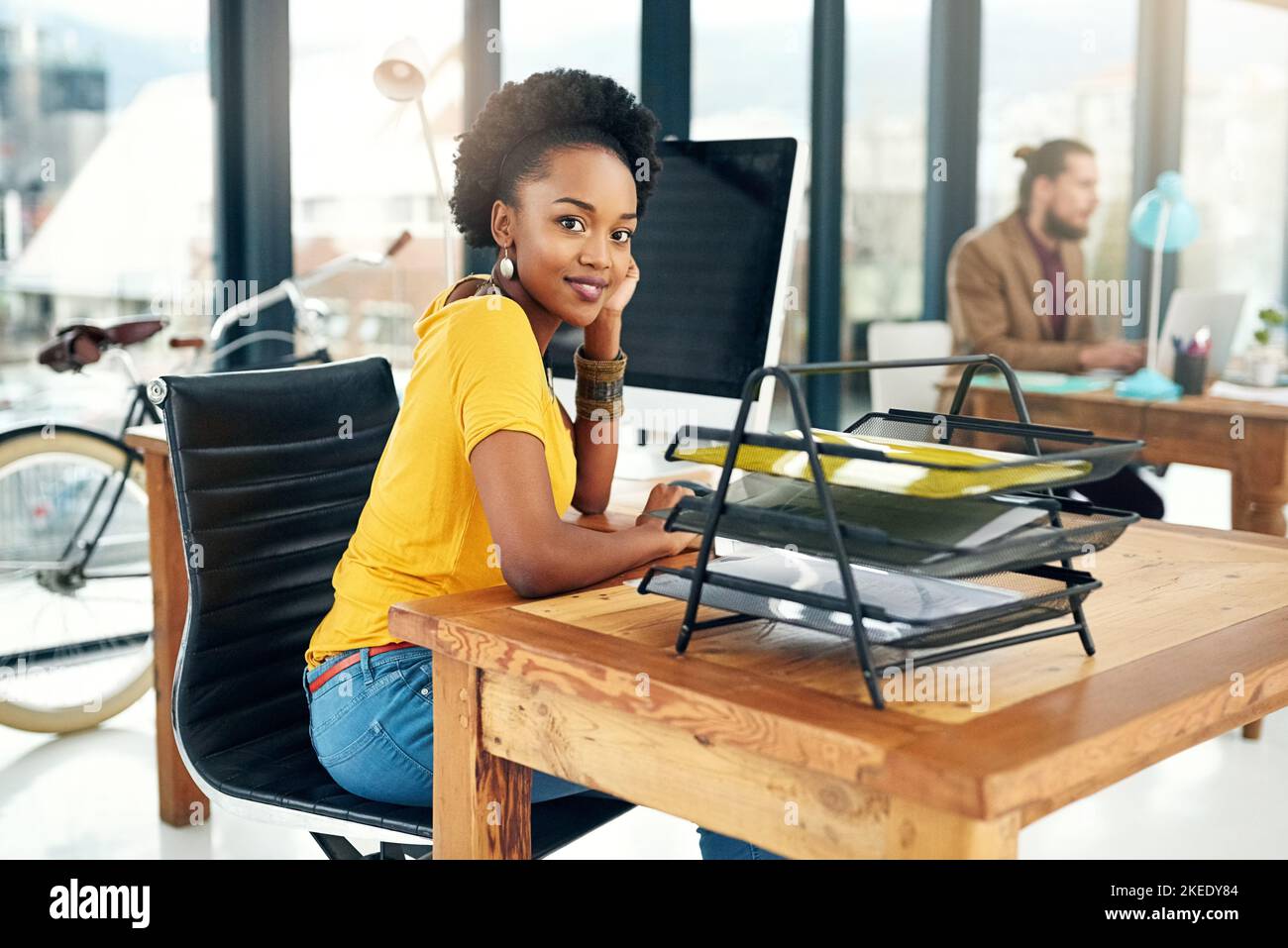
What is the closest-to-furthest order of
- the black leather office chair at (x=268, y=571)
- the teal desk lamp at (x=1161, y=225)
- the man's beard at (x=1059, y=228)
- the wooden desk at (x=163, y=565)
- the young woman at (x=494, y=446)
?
the young woman at (x=494, y=446), the black leather office chair at (x=268, y=571), the wooden desk at (x=163, y=565), the teal desk lamp at (x=1161, y=225), the man's beard at (x=1059, y=228)

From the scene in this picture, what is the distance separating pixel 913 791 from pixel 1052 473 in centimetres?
30

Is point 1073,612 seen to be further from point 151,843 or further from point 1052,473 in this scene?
point 151,843

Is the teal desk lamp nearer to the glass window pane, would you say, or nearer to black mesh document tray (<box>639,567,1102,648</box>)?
the glass window pane

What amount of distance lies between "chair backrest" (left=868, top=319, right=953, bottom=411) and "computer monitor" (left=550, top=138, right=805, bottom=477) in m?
1.71

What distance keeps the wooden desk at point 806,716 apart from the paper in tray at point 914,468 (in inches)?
6.0

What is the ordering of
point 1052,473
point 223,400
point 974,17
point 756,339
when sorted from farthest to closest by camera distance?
point 974,17 → point 756,339 → point 223,400 → point 1052,473

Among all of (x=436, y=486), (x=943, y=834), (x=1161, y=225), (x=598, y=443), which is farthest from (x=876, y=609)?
(x=1161, y=225)

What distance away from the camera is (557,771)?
1.14 m

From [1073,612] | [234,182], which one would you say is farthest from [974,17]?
[1073,612]

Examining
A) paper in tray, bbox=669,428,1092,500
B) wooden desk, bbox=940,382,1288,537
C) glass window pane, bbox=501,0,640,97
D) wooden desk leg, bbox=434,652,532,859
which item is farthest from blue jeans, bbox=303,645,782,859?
glass window pane, bbox=501,0,640,97

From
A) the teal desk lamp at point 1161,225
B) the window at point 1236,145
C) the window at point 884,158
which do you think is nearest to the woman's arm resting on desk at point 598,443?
the teal desk lamp at point 1161,225

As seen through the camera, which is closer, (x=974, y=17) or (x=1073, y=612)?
(x=1073, y=612)

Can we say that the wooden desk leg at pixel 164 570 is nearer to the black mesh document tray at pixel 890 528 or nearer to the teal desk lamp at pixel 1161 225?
the black mesh document tray at pixel 890 528

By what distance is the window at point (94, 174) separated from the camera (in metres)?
3.13
